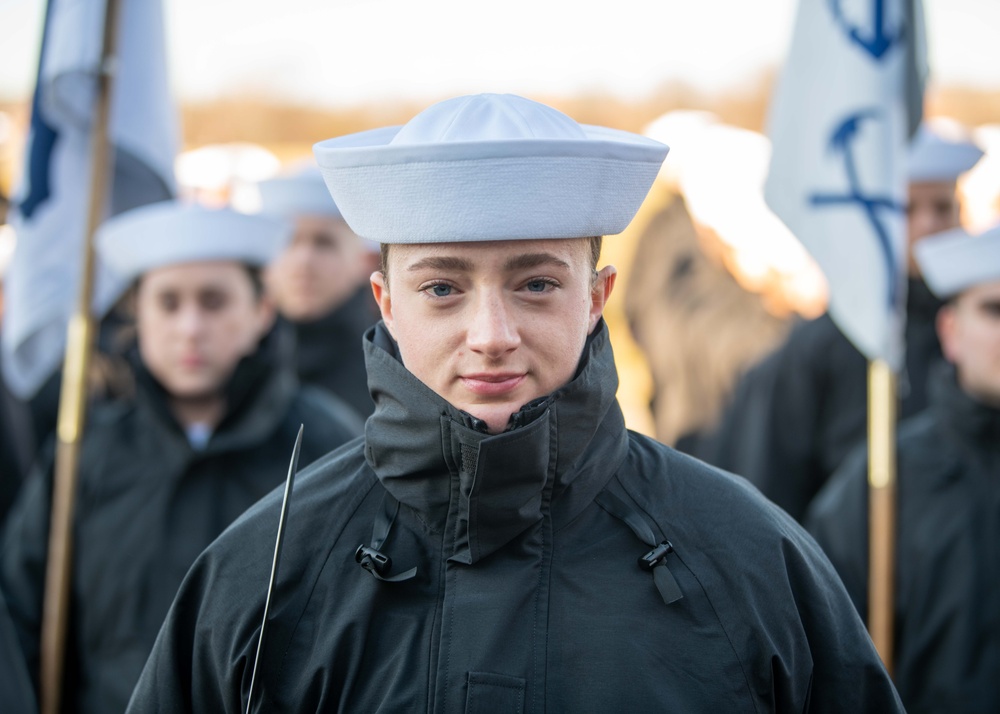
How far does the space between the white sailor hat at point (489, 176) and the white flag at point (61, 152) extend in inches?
104

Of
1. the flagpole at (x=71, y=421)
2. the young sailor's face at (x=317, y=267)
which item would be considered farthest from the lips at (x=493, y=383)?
the young sailor's face at (x=317, y=267)

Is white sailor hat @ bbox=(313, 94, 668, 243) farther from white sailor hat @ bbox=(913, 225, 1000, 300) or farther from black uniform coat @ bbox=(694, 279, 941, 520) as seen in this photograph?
black uniform coat @ bbox=(694, 279, 941, 520)

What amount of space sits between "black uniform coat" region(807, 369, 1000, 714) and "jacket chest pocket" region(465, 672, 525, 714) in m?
2.39

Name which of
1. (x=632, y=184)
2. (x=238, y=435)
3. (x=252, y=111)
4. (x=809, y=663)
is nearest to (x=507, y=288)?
(x=632, y=184)

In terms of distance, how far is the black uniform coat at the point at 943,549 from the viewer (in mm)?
4113

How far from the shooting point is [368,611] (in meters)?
2.22

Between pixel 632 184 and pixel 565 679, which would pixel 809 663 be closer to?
pixel 565 679

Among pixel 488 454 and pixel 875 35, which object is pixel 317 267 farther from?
pixel 488 454

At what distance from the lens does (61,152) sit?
4812 millimetres

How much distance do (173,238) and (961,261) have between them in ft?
8.96

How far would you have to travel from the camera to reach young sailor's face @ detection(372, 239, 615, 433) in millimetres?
2180

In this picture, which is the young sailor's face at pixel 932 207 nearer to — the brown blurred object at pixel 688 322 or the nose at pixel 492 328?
the brown blurred object at pixel 688 322

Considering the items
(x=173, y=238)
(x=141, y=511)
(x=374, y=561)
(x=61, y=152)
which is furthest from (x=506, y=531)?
(x=61, y=152)

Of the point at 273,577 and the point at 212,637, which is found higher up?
the point at 273,577
